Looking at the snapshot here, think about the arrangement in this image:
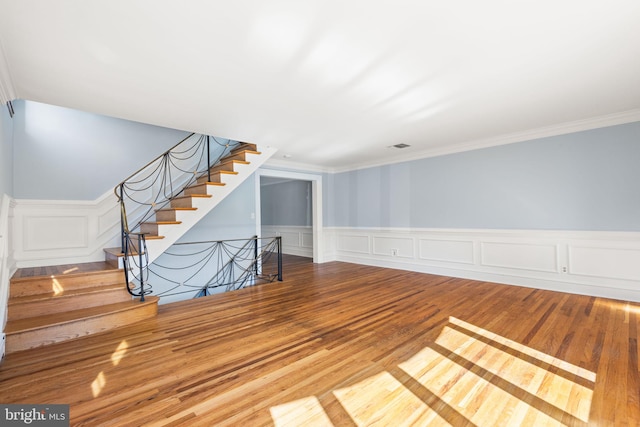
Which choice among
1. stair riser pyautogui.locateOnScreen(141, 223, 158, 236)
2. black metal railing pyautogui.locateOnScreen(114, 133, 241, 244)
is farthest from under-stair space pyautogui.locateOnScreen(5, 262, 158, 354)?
black metal railing pyautogui.locateOnScreen(114, 133, 241, 244)

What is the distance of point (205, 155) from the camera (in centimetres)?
549

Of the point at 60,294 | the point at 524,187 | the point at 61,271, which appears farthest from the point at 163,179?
the point at 524,187

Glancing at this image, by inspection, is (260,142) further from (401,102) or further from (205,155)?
(401,102)

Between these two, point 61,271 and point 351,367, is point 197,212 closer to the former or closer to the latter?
point 61,271

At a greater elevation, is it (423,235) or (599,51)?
(599,51)

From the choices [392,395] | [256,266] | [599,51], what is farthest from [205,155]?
[599,51]

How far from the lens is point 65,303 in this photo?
2.92 metres

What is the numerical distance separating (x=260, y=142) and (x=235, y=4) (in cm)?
309

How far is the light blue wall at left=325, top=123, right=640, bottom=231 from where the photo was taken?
12.5ft

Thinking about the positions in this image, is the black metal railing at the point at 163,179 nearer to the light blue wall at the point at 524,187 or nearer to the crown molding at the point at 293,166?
the crown molding at the point at 293,166

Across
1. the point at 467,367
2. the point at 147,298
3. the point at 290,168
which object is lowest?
the point at 467,367

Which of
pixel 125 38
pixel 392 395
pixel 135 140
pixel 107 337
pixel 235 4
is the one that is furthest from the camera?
pixel 135 140

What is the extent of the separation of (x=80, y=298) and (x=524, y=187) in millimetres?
6138

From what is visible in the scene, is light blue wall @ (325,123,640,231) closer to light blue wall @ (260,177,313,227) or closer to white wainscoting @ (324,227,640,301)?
white wainscoting @ (324,227,640,301)
